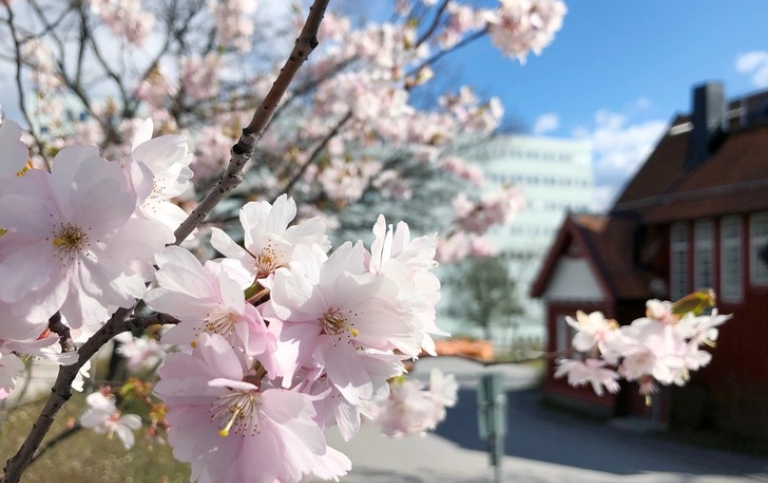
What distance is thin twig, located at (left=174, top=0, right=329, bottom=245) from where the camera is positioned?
0.75 metres

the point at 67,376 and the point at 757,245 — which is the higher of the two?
the point at 67,376

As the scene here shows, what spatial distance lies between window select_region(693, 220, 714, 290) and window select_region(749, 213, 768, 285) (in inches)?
33.5

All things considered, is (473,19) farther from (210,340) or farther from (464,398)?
(464,398)

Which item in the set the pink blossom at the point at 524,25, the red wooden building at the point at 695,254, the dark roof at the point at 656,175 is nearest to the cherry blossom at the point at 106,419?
the pink blossom at the point at 524,25

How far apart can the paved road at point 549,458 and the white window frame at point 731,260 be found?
278 cm

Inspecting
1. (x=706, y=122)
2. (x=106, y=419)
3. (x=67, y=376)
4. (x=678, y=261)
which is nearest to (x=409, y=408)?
(x=106, y=419)

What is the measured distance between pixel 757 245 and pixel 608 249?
10.2 ft

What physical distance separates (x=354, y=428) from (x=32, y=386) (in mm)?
1658

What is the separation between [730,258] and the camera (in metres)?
11.3

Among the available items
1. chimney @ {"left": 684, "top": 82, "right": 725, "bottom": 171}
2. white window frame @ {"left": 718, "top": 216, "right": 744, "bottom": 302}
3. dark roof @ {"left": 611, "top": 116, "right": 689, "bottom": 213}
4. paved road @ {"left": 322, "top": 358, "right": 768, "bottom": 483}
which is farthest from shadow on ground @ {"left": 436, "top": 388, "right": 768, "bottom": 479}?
chimney @ {"left": 684, "top": 82, "right": 725, "bottom": 171}

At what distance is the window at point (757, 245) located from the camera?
1059 centimetres

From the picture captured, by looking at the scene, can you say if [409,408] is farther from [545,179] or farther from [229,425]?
[545,179]

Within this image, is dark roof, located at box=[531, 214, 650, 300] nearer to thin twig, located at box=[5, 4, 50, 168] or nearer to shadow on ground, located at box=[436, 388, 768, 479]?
shadow on ground, located at box=[436, 388, 768, 479]

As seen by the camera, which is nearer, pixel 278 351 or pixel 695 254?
pixel 278 351
